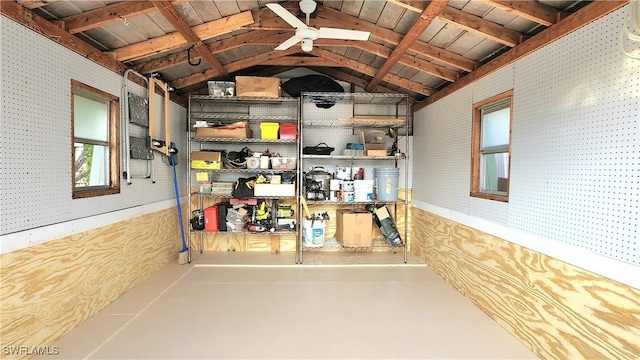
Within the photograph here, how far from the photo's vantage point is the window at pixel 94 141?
96.9 inches

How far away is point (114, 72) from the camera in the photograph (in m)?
2.84

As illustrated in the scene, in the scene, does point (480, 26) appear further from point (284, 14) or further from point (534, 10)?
point (284, 14)

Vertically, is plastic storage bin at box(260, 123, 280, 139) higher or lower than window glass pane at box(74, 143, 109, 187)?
higher

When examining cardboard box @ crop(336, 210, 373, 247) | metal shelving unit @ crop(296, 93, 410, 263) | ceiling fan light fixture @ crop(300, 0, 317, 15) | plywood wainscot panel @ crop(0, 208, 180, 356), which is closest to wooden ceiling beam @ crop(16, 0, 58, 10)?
plywood wainscot panel @ crop(0, 208, 180, 356)

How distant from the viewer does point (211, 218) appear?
4.12 m

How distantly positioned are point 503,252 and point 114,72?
160 inches

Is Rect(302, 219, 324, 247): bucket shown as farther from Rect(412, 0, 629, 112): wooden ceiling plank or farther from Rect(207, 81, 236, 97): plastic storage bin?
Rect(412, 0, 629, 112): wooden ceiling plank

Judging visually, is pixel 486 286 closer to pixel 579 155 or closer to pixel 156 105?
pixel 579 155

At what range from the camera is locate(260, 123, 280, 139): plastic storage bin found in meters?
4.05

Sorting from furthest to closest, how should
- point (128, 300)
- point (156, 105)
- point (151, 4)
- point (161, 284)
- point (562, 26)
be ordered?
point (156, 105) < point (161, 284) < point (128, 300) < point (151, 4) < point (562, 26)

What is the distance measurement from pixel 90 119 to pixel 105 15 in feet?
3.11

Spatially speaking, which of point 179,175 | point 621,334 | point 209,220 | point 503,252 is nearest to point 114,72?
point 179,175

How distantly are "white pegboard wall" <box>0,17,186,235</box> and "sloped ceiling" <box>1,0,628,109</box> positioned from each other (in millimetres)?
152

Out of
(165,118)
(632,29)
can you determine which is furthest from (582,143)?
(165,118)
